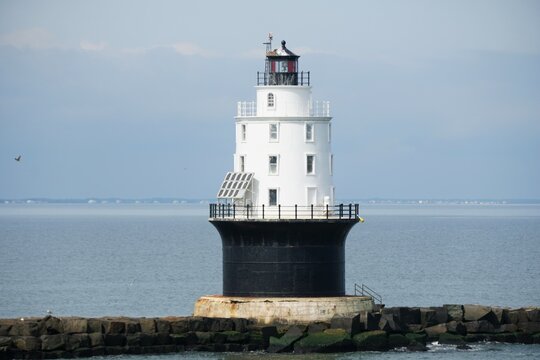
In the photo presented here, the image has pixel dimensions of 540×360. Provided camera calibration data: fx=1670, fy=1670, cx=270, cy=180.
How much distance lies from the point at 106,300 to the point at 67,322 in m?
20.0

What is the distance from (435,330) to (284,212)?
541cm

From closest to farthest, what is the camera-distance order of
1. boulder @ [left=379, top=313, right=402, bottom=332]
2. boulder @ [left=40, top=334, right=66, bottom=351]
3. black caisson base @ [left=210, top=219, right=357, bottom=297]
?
boulder @ [left=40, top=334, right=66, bottom=351]
boulder @ [left=379, top=313, right=402, bottom=332]
black caisson base @ [left=210, top=219, right=357, bottom=297]

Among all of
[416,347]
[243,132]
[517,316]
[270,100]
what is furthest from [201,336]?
[517,316]

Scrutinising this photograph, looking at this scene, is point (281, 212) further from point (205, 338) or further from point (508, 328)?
point (508, 328)

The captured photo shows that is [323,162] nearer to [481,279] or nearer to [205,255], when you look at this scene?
[481,279]

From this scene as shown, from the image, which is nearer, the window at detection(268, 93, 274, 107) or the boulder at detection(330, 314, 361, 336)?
the boulder at detection(330, 314, 361, 336)

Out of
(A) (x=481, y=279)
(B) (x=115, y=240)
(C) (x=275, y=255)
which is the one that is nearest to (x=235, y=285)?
(C) (x=275, y=255)

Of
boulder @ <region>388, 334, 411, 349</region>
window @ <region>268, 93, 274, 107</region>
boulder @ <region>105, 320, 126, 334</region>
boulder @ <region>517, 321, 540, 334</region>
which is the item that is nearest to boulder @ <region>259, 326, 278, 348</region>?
boulder @ <region>388, 334, 411, 349</region>

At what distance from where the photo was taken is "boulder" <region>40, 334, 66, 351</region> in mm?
43594

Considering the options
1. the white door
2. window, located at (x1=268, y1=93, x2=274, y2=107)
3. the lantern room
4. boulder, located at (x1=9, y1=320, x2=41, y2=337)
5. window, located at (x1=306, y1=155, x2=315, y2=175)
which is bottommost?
boulder, located at (x1=9, y1=320, x2=41, y2=337)

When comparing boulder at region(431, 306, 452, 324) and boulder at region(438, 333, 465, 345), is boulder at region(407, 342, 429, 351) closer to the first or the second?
boulder at region(438, 333, 465, 345)

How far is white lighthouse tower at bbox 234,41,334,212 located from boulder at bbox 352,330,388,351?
163 inches

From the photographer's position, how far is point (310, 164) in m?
47.3

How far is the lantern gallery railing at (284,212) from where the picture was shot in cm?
4662
